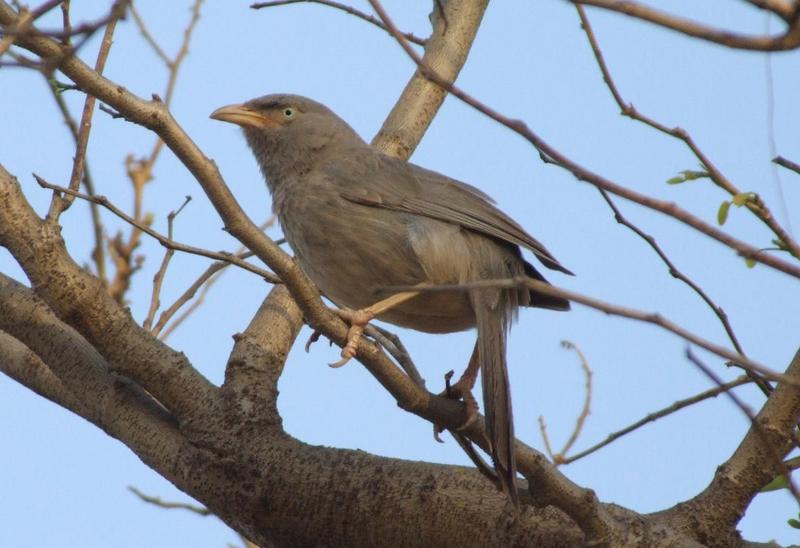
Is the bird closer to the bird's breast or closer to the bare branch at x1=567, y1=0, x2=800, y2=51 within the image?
the bird's breast

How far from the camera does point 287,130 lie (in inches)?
245

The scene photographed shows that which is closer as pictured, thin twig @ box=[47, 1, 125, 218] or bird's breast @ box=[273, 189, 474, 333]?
thin twig @ box=[47, 1, 125, 218]

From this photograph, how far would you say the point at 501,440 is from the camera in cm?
395

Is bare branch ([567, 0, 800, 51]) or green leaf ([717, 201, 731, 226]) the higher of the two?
green leaf ([717, 201, 731, 226])

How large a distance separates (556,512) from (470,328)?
166 centimetres

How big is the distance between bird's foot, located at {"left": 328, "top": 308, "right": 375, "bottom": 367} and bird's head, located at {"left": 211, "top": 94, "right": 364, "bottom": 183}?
1.68 m

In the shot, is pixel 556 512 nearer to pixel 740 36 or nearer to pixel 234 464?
pixel 234 464

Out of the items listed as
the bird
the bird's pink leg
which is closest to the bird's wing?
the bird

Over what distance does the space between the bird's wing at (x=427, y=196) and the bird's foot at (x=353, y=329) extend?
3.19 ft

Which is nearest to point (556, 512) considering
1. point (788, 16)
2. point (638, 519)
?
point (638, 519)

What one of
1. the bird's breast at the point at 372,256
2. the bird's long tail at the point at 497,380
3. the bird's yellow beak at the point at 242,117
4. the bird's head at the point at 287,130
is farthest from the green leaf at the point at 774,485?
the bird's yellow beak at the point at 242,117

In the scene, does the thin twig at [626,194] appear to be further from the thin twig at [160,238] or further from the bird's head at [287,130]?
the bird's head at [287,130]

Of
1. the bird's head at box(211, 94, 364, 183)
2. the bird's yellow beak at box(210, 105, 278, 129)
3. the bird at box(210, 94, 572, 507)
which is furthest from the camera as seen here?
the bird's yellow beak at box(210, 105, 278, 129)

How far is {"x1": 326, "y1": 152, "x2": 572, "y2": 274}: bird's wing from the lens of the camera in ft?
17.7
